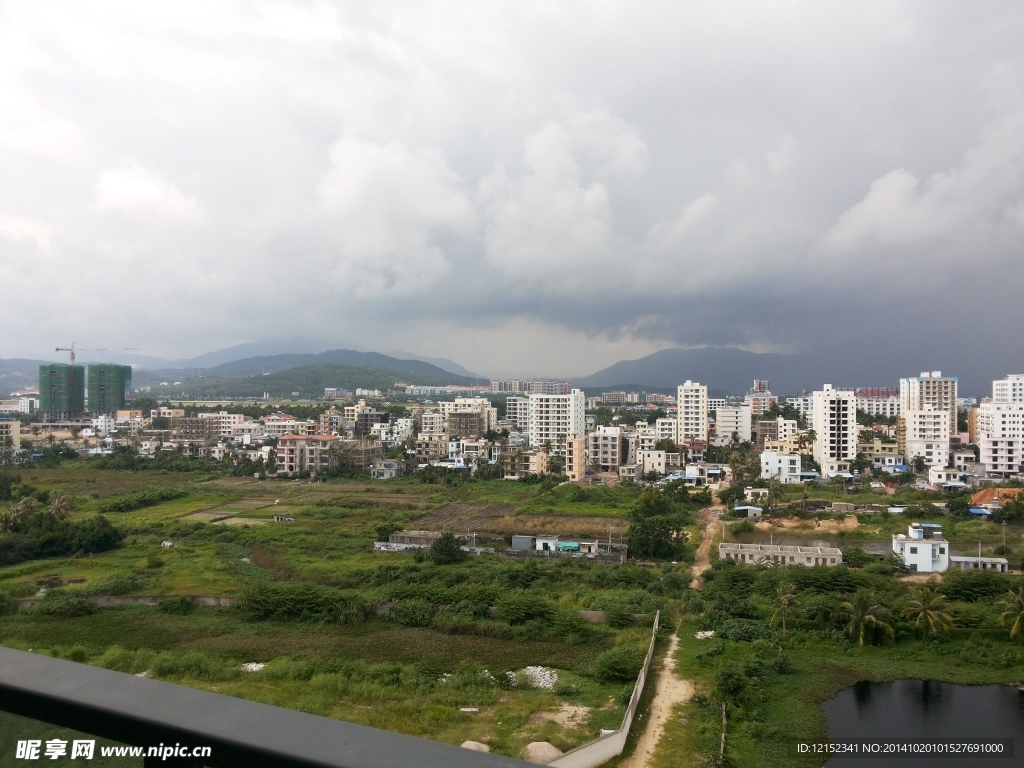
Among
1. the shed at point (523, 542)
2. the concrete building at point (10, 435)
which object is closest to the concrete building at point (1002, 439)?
the shed at point (523, 542)

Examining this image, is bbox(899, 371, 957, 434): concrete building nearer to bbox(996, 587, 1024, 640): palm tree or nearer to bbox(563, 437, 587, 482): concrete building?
bbox(563, 437, 587, 482): concrete building

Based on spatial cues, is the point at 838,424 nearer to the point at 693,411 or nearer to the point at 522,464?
the point at 693,411

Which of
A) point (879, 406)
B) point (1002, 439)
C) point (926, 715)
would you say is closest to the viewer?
point (926, 715)

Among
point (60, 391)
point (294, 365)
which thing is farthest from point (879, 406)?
point (294, 365)

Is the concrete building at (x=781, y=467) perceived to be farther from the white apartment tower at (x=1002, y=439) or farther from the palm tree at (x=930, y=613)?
the palm tree at (x=930, y=613)

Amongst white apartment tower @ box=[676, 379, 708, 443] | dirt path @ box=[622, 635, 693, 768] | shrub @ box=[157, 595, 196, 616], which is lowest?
shrub @ box=[157, 595, 196, 616]

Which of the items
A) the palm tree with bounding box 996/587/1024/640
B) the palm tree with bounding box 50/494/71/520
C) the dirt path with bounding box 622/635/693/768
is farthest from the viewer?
the palm tree with bounding box 50/494/71/520

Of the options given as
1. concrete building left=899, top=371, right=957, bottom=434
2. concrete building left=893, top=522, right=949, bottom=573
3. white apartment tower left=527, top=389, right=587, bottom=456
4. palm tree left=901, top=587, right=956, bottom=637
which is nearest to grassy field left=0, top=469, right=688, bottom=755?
palm tree left=901, top=587, right=956, bottom=637
